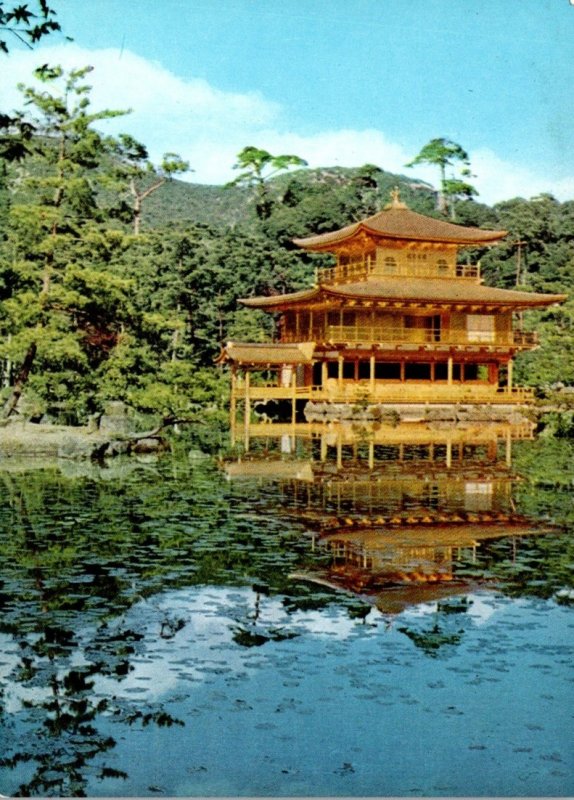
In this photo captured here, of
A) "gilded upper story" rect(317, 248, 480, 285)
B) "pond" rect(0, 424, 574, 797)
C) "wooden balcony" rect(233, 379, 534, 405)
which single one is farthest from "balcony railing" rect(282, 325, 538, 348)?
"pond" rect(0, 424, 574, 797)

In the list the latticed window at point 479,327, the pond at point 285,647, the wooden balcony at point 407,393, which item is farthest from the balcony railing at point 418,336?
the pond at point 285,647

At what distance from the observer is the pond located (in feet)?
16.2

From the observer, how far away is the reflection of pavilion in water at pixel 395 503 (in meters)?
8.65

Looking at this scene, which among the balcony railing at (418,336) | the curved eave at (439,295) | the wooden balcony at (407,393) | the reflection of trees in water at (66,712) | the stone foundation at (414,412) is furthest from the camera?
the balcony railing at (418,336)

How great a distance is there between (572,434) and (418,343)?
7.95m

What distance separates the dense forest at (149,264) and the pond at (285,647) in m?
3.25

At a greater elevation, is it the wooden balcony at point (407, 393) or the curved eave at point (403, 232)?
the curved eave at point (403, 232)

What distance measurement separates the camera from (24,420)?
810 inches

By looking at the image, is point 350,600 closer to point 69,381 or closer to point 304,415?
point 69,381

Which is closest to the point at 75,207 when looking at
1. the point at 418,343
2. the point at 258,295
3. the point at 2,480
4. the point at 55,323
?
the point at 55,323

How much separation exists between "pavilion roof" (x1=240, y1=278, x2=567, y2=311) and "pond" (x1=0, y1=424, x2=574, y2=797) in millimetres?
19645

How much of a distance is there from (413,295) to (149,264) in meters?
8.89

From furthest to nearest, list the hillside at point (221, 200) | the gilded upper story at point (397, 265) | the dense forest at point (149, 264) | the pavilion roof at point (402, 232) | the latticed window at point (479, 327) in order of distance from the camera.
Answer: the hillside at point (221, 200) → the gilded upper story at point (397, 265) → the pavilion roof at point (402, 232) → the latticed window at point (479, 327) → the dense forest at point (149, 264)

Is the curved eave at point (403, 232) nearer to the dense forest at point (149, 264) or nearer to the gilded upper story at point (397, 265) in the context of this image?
the gilded upper story at point (397, 265)
